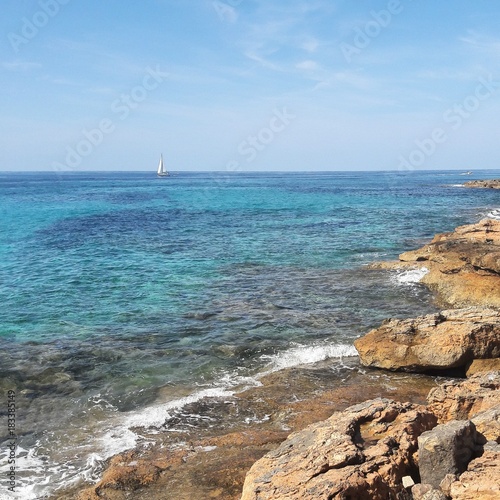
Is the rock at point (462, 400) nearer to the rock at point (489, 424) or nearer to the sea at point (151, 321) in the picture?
the rock at point (489, 424)

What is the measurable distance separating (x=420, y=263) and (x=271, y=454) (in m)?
22.1

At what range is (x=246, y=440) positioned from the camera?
10844mm

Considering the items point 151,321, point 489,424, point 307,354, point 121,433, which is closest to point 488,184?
point 151,321

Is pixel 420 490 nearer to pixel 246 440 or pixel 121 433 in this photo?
pixel 246 440

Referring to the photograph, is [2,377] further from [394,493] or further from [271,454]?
[394,493]

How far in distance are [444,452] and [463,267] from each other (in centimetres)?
1795

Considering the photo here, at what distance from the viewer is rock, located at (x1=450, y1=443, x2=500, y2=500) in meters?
6.33

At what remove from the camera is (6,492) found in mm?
9688

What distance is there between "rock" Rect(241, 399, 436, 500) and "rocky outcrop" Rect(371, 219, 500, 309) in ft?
42.0

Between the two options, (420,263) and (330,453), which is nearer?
(330,453)

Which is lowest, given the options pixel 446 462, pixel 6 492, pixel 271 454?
pixel 6 492

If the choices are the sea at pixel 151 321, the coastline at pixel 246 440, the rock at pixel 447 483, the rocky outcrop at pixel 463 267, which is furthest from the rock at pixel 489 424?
the rocky outcrop at pixel 463 267

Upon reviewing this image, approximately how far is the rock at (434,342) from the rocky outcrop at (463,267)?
5.31 metres

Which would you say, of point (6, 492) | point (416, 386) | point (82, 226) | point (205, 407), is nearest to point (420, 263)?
point (416, 386)
